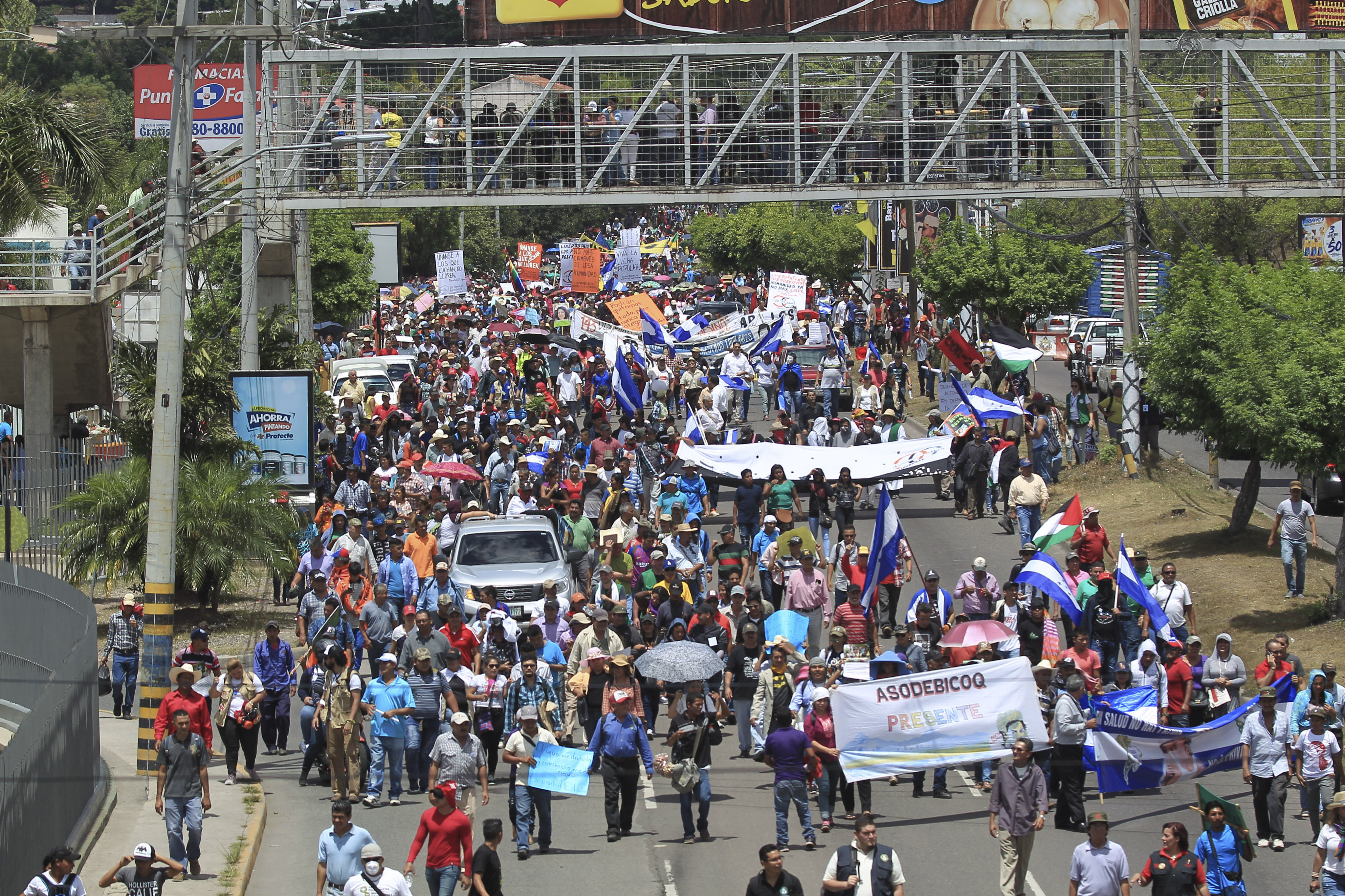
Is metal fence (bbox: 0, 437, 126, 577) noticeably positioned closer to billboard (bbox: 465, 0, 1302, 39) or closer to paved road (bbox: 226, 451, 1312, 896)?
paved road (bbox: 226, 451, 1312, 896)

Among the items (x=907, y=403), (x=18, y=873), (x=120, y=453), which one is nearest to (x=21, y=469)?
(x=120, y=453)

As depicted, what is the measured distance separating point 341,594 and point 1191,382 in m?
11.5

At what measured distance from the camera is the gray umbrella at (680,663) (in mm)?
14023

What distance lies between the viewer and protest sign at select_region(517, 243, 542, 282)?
58312 mm

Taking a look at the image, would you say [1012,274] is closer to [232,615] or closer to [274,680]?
[232,615]

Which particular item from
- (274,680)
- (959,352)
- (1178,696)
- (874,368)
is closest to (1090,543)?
(1178,696)

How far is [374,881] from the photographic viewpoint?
10555mm

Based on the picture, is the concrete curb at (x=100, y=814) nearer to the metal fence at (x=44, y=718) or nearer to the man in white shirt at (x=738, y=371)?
the metal fence at (x=44, y=718)

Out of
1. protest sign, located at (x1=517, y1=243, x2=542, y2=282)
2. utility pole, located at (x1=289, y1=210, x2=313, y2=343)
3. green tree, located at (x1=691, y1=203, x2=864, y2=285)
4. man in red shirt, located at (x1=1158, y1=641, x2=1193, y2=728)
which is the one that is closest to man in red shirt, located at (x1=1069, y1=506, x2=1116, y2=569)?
man in red shirt, located at (x1=1158, y1=641, x2=1193, y2=728)

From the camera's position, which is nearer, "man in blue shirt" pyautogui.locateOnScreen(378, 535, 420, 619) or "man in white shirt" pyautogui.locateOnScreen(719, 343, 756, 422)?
"man in blue shirt" pyautogui.locateOnScreen(378, 535, 420, 619)

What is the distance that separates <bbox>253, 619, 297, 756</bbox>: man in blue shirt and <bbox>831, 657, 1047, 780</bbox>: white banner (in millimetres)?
5298

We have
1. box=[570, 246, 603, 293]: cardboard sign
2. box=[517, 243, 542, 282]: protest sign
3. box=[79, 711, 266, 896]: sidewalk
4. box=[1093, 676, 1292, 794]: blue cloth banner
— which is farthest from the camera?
box=[517, 243, 542, 282]: protest sign

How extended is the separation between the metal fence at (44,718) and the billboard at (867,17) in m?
16.0

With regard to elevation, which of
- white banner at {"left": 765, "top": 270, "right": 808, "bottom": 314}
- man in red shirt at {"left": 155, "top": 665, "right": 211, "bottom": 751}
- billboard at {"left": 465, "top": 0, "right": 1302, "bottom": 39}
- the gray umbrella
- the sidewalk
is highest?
billboard at {"left": 465, "top": 0, "right": 1302, "bottom": 39}
